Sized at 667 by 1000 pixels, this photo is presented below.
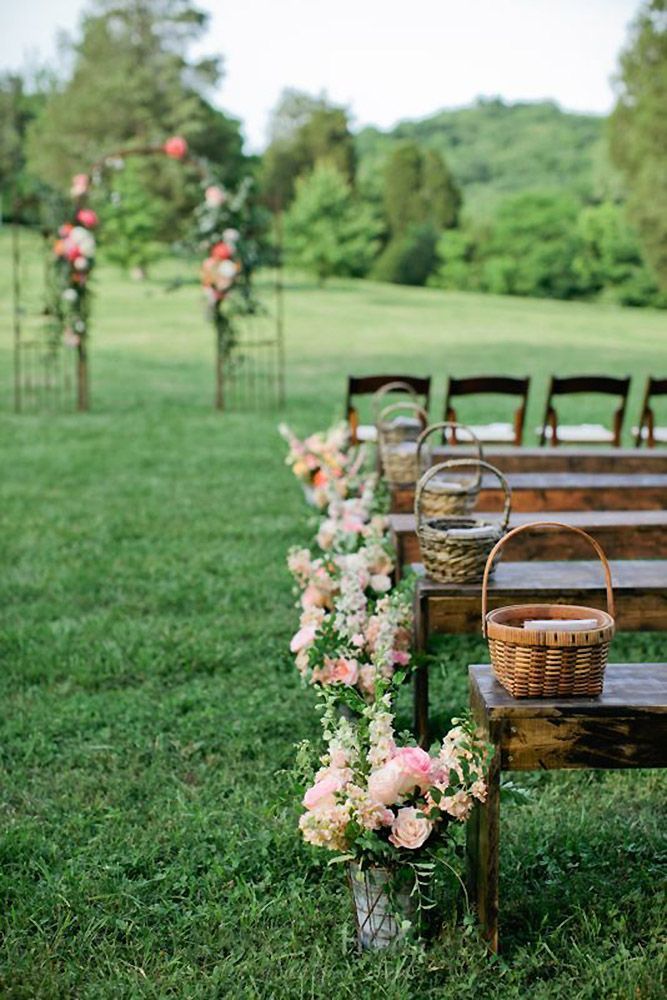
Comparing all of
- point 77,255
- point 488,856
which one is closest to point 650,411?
point 488,856

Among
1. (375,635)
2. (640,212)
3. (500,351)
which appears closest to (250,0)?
(640,212)

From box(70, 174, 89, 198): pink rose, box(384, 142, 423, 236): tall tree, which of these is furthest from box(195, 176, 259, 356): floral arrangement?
box(384, 142, 423, 236): tall tree

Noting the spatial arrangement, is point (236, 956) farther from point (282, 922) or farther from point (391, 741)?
point (391, 741)

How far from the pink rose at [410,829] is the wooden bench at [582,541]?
2230 mm

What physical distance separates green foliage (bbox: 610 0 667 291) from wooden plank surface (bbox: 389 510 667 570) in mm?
29010

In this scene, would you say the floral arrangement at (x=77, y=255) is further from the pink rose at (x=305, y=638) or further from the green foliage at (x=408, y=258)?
the green foliage at (x=408, y=258)

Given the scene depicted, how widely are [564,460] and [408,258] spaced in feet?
124

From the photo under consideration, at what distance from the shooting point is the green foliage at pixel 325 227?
39406mm

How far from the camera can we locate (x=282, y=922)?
3041mm

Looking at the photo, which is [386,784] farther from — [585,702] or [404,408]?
[404,408]

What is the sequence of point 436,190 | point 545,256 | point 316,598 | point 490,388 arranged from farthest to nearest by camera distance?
point 436,190, point 545,256, point 490,388, point 316,598

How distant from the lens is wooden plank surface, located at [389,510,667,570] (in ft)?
16.1

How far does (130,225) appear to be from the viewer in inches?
1391

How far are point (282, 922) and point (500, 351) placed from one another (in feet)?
76.7
